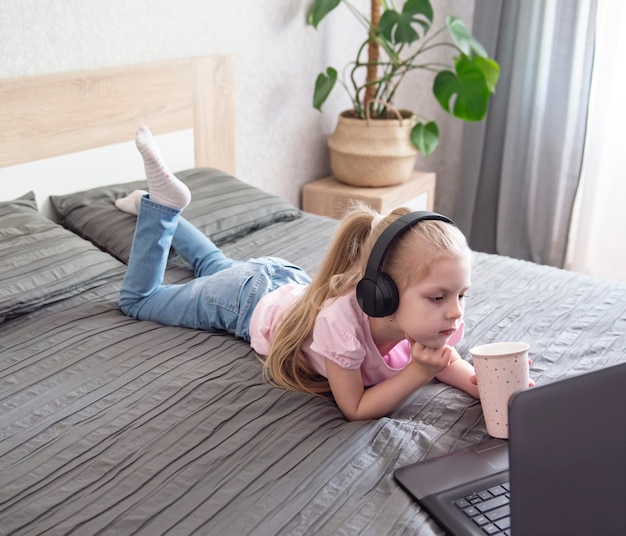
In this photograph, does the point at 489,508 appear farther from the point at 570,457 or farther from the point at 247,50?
the point at 247,50

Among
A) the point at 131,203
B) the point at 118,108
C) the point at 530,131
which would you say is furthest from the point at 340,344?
the point at 530,131

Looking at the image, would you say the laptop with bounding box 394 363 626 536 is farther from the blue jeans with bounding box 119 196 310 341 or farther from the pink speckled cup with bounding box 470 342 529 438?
the blue jeans with bounding box 119 196 310 341

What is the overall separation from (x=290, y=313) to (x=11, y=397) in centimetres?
51

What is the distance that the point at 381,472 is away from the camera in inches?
46.4

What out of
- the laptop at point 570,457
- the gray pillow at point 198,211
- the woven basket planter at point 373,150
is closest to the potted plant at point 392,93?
the woven basket planter at point 373,150

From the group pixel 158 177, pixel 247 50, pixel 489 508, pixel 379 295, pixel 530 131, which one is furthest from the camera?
pixel 530 131

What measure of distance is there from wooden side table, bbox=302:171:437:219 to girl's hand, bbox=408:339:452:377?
1580mm

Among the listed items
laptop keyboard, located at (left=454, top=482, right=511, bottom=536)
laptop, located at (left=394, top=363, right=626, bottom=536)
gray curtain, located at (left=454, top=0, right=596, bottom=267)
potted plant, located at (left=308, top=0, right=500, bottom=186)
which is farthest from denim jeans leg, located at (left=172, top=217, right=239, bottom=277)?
gray curtain, located at (left=454, top=0, right=596, bottom=267)

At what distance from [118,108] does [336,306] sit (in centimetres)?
118

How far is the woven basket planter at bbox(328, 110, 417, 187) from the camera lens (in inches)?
113

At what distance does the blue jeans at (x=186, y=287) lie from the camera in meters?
1.64

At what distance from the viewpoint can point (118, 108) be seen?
2242 millimetres

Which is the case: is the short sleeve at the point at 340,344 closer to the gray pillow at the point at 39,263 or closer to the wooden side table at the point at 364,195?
the gray pillow at the point at 39,263

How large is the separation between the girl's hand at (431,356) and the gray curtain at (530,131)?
2181 mm
